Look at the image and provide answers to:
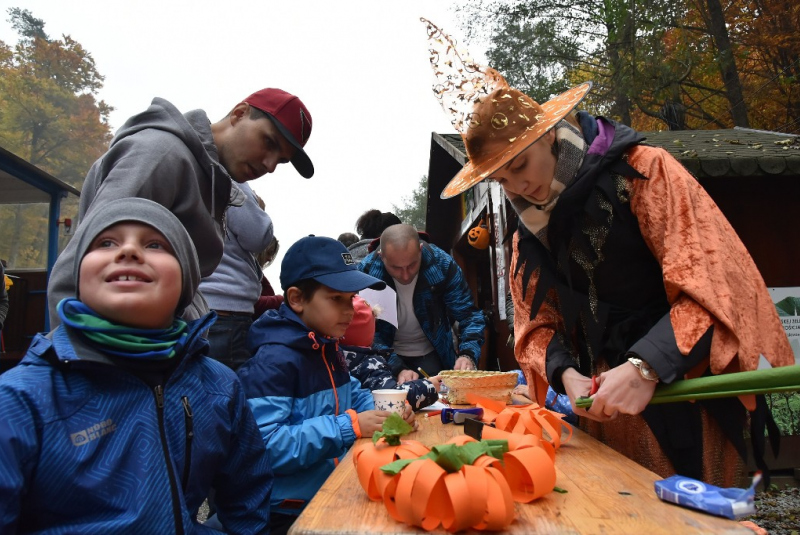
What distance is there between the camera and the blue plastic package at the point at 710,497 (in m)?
1.04

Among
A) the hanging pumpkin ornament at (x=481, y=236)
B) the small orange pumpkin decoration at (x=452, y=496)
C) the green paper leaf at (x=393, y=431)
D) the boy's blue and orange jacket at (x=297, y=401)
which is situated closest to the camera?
the small orange pumpkin decoration at (x=452, y=496)

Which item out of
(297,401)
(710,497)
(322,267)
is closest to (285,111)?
(322,267)

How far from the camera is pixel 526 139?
1752mm

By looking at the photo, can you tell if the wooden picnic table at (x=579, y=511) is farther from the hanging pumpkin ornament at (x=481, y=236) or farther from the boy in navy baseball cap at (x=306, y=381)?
the hanging pumpkin ornament at (x=481, y=236)

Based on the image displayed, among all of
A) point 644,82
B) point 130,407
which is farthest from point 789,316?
point 644,82

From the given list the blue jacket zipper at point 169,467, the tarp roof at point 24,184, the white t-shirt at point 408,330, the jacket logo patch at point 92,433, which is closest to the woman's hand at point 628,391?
the blue jacket zipper at point 169,467

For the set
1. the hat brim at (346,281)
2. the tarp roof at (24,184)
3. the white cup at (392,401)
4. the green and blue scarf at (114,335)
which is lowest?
the white cup at (392,401)

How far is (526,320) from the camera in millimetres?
2014

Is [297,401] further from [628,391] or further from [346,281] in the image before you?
[628,391]

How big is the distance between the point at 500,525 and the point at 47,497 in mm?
934

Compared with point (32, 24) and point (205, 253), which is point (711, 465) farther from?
point (32, 24)

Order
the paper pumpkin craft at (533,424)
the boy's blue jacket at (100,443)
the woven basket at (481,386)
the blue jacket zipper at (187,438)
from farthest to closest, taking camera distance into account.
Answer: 1. the woven basket at (481,386)
2. the paper pumpkin craft at (533,424)
3. the blue jacket zipper at (187,438)
4. the boy's blue jacket at (100,443)

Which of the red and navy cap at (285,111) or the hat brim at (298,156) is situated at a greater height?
the red and navy cap at (285,111)

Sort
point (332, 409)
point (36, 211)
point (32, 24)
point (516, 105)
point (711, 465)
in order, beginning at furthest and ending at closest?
point (32, 24)
point (36, 211)
point (332, 409)
point (516, 105)
point (711, 465)
